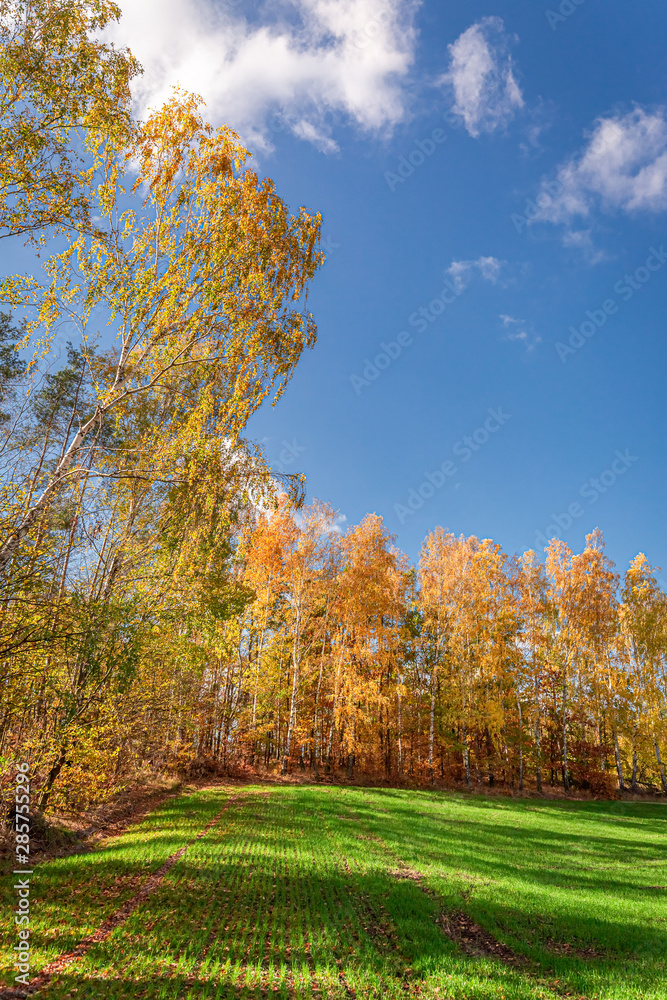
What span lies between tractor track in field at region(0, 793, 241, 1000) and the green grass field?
0.34ft

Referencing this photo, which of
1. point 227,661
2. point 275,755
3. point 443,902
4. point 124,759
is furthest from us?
point 275,755

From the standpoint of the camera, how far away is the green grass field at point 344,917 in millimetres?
Result: 5078

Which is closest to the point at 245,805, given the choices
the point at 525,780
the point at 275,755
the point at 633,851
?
the point at 633,851

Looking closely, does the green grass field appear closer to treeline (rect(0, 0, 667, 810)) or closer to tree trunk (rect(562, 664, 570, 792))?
treeline (rect(0, 0, 667, 810))

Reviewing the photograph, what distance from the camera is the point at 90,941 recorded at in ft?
18.4

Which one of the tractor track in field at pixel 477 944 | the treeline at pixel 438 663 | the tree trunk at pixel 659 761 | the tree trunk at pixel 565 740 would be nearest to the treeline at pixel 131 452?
the treeline at pixel 438 663

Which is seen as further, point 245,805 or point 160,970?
point 245,805

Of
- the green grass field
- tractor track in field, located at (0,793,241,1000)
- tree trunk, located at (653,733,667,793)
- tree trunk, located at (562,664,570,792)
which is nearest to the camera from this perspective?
tractor track in field, located at (0,793,241,1000)

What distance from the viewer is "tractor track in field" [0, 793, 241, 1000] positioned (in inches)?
180

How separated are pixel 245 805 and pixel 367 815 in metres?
3.85

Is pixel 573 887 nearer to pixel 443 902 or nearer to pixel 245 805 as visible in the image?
pixel 443 902

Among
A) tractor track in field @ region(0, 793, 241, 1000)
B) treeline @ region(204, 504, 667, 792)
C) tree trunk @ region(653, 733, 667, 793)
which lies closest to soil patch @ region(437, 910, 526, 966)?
tractor track in field @ region(0, 793, 241, 1000)

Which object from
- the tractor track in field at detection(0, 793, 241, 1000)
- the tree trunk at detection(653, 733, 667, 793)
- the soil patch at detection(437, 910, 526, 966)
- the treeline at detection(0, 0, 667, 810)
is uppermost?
the treeline at detection(0, 0, 667, 810)

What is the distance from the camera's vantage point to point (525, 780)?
3462 centimetres
